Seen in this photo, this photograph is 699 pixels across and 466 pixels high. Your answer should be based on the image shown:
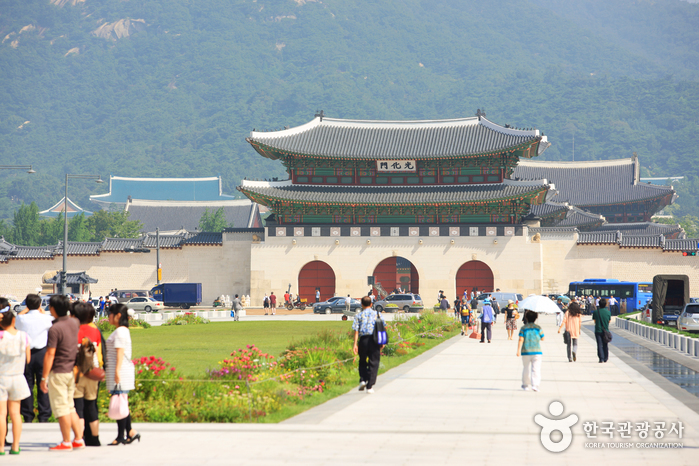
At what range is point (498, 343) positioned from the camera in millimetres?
28188

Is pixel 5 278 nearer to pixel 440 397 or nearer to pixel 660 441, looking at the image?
pixel 440 397

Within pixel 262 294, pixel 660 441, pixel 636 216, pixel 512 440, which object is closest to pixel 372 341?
pixel 512 440

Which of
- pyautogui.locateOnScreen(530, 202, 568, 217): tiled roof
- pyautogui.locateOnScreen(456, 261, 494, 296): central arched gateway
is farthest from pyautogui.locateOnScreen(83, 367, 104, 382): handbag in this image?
pyautogui.locateOnScreen(530, 202, 568, 217): tiled roof

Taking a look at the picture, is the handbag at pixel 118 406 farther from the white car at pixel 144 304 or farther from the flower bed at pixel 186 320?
the white car at pixel 144 304

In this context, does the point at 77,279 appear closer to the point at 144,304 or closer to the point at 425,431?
the point at 144,304

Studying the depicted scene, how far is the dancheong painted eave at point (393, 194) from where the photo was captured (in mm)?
53688

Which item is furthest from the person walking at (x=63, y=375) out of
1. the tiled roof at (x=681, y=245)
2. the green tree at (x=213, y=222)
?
the green tree at (x=213, y=222)

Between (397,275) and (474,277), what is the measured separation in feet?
18.8

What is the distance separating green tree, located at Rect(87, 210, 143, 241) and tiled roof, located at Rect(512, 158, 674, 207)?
4676cm

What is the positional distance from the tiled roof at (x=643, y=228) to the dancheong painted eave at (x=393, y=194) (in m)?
19.1

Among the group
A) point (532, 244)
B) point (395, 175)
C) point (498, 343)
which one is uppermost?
point (395, 175)

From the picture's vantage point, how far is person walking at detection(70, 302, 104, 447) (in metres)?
10.3

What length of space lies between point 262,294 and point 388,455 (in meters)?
47.0

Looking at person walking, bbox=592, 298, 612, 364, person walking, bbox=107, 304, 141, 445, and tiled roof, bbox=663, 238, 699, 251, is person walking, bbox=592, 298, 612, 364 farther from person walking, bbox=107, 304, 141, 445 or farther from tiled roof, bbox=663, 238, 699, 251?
tiled roof, bbox=663, 238, 699, 251
